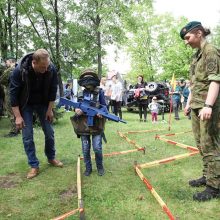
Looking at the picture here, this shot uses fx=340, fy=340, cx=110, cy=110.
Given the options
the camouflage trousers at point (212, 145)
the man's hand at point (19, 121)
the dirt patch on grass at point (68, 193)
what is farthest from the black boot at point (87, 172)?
the camouflage trousers at point (212, 145)

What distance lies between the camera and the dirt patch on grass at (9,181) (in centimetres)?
504

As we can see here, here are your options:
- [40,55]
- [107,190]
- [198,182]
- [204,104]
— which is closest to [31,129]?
[40,55]

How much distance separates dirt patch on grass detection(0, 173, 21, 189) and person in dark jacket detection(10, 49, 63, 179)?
8.5 inches

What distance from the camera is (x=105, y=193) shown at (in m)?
4.54

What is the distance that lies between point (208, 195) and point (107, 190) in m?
1.35

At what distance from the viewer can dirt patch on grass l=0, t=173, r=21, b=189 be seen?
16.5 feet

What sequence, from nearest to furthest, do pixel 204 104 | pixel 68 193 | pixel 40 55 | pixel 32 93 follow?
1. pixel 204 104
2. pixel 68 193
3. pixel 40 55
4. pixel 32 93

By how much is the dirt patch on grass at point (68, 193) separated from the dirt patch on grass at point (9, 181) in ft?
2.87

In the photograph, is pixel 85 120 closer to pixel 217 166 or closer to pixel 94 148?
pixel 94 148

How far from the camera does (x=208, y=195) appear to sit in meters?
4.09

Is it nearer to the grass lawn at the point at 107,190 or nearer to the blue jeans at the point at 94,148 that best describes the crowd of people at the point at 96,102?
the blue jeans at the point at 94,148

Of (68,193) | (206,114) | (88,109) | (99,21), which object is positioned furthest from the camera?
(99,21)

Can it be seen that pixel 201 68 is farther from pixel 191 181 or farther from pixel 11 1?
pixel 11 1

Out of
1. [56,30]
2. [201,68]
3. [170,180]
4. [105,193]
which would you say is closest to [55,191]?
[105,193]
